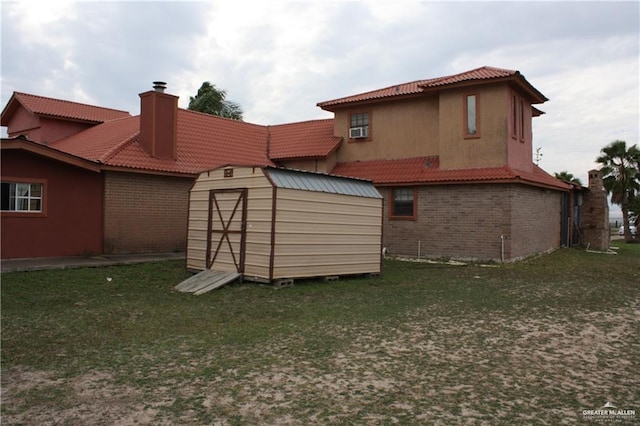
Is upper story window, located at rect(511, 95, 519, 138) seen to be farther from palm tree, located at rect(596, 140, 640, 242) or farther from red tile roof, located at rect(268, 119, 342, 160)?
palm tree, located at rect(596, 140, 640, 242)

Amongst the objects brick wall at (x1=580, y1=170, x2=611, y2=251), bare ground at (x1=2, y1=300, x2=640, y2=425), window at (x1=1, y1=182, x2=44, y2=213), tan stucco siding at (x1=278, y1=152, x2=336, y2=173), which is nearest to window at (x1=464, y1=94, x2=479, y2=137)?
tan stucco siding at (x1=278, y1=152, x2=336, y2=173)

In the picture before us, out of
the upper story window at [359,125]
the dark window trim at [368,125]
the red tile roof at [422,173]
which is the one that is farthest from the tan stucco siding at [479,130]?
the upper story window at [359,125]

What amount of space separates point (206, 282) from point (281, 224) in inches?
84.1

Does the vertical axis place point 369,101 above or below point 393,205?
above

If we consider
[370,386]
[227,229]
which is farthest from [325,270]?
[370,386]

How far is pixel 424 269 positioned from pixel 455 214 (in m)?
3.20

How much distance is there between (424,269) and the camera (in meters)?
14.9

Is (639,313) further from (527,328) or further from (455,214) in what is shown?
(455,214)

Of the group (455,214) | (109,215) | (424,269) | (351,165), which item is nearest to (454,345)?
(424,269)

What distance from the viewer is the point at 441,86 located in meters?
17.9

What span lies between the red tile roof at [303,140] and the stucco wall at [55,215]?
8766 millimetres

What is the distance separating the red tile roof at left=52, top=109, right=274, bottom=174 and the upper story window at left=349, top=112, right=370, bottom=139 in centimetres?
414

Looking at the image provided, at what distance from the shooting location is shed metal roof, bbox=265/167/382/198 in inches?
448

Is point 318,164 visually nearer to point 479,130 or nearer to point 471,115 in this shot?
point 471,115
